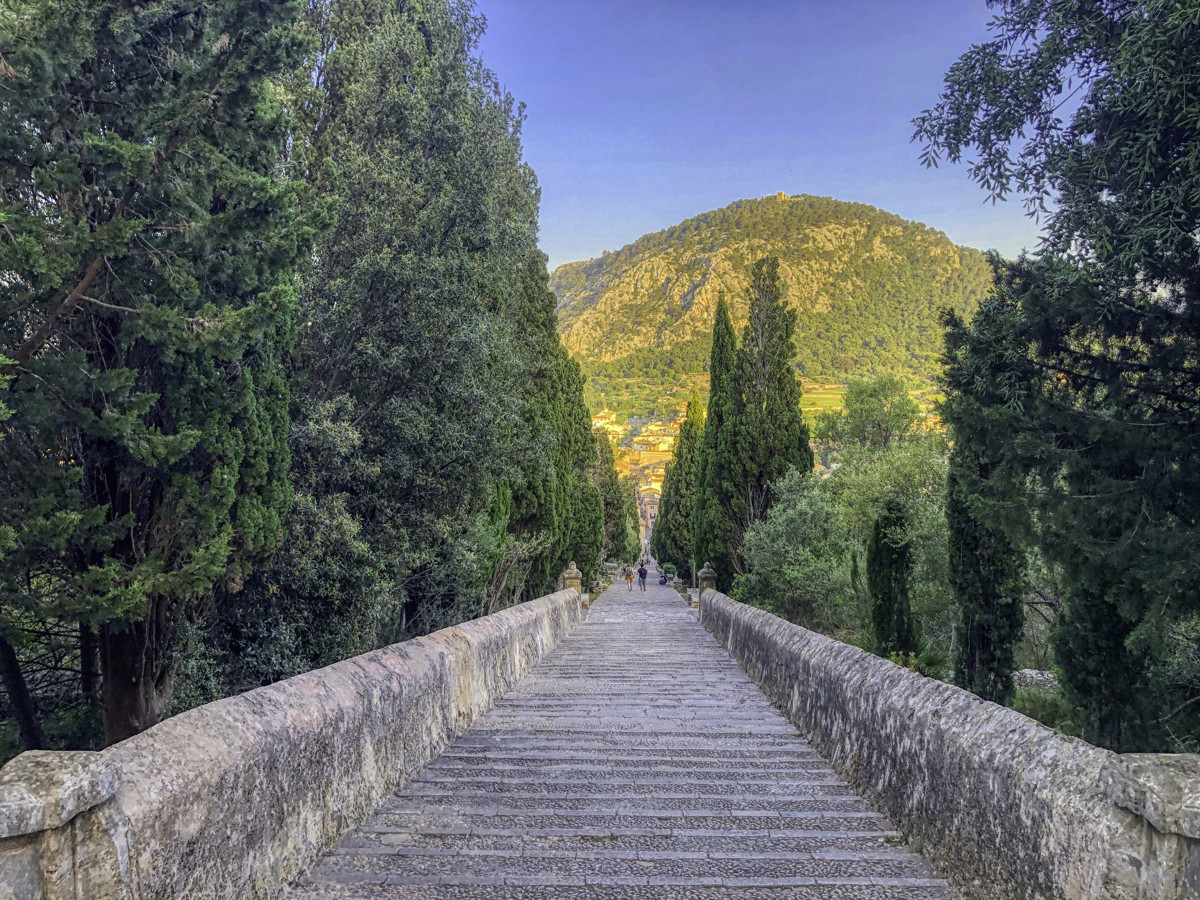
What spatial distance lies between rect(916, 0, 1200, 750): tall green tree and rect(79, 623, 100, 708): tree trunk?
7333 millimetres

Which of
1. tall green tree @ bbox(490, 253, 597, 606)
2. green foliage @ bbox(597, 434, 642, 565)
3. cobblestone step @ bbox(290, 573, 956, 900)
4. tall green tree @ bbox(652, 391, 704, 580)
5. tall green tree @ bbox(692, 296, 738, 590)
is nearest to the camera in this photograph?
cobblestone step @ bbox(290, 573, 956, 900)

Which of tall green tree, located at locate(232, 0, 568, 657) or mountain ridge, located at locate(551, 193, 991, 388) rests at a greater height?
mountain ridge, located at locate(551, 193, 991, 388)

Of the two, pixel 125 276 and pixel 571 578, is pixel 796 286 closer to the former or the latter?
pixel 571 578

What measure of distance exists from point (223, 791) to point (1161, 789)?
2.90 meters

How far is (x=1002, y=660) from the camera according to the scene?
34.3 feet

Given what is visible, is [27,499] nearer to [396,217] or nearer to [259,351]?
[259,351]

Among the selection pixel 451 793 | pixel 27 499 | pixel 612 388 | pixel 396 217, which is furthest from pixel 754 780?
pixel 612 388

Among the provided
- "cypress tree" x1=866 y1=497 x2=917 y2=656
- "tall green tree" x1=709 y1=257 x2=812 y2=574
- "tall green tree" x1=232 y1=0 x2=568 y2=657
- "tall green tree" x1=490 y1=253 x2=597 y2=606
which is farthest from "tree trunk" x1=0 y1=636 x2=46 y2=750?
"tall green tree" x1=709 y1=257 x2=812 y2=574

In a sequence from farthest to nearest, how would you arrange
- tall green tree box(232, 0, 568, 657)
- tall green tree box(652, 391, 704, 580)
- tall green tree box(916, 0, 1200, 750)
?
1. tall green tree box(652, 391, 704, 580)
2. tall green tree box(232, 0, 568, 657)
3. tall green tree box(916, 0, 1200, 750)

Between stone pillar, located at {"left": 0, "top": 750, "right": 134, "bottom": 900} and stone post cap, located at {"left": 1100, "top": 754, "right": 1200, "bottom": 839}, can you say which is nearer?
stone pillar, located at {"left": 0, "top": 750, "right": 134, "bottom": 900}

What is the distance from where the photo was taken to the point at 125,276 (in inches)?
169

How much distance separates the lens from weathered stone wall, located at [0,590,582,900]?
189cm

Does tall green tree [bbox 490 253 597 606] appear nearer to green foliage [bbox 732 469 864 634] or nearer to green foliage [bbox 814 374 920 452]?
green foliage [bbox 732 469 864 634]

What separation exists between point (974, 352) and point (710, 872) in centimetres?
520
